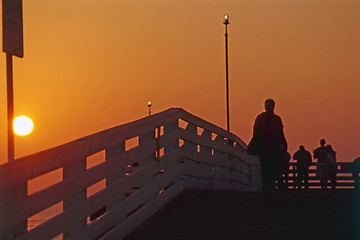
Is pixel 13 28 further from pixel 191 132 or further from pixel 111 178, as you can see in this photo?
pixel 191 132

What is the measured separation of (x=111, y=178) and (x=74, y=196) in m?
1.36

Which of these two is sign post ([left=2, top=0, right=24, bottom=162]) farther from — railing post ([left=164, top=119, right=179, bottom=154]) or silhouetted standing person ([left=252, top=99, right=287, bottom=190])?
silhouetted standing person ([left=252, top=99, right=287, bottom=190])

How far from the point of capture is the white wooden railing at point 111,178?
654cm

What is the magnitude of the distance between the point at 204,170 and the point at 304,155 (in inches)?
708

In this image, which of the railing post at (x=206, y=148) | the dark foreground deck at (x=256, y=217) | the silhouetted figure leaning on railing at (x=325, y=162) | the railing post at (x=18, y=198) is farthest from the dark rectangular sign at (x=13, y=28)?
the silhouetted figure leaning on railing at (x=325, y=162)

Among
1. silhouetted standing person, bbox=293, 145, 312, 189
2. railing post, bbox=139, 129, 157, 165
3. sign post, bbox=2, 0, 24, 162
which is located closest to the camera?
sign post, bbox=2, 0, 24, 162

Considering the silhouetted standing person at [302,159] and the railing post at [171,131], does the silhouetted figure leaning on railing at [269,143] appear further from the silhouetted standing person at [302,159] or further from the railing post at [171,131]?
the silhouetted standing person at [302,159]

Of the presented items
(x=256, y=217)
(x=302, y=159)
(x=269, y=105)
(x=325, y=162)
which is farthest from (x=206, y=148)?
(x=302, y=159)

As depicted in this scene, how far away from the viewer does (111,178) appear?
9.31 m

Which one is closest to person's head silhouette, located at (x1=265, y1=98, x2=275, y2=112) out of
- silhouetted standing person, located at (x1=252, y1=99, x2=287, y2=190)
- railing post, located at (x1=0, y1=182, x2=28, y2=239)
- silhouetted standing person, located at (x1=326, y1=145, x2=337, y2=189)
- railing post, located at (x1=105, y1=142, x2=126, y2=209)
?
silhouetted standing person, located at (x1=252, y1=99, x2=287, y2=190)

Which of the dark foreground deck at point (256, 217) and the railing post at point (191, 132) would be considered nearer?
the dark foreground deck at point (256, 217)

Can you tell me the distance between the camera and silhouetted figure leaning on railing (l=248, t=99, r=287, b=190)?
15.4m

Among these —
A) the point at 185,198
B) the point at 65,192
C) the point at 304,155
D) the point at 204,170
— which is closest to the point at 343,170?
the point at 304,155

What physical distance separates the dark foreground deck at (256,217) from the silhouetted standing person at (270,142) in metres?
2.94
